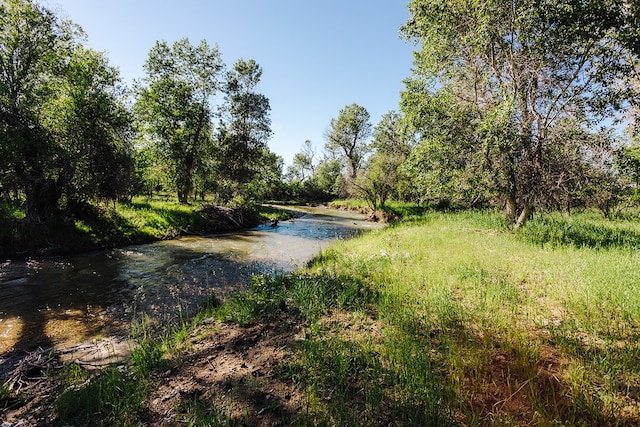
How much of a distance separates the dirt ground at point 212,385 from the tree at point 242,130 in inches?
959

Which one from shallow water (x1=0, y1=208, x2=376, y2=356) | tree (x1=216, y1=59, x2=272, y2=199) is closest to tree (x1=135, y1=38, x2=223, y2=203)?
tree (x1=216, y1=59, x2=272, y2=199)

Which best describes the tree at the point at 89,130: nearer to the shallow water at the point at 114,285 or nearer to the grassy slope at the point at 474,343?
the shallow water at the point at 114,285

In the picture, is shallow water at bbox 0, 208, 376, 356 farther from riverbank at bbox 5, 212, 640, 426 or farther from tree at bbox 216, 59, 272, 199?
tree at bbox 216, 59, 272, 199

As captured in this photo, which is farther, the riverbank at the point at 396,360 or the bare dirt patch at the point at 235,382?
the bare dirt patch at the point at 235,382

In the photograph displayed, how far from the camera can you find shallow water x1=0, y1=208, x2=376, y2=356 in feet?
21.0

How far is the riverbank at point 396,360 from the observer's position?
120 inches

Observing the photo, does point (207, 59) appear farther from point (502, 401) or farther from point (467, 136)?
point (502, 401)

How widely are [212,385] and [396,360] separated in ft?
8.24

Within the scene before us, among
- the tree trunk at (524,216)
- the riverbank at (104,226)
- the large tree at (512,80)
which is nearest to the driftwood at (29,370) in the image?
the riverbank at (104,226)

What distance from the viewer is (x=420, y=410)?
2.99 m

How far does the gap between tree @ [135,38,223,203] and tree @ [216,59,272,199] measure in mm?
2529

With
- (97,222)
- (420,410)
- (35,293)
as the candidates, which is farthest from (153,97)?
(420,410)

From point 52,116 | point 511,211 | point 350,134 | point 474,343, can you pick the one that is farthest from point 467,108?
point 350,134

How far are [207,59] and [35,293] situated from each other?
24655mm
